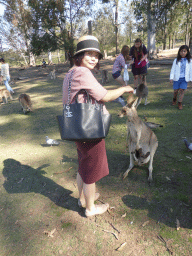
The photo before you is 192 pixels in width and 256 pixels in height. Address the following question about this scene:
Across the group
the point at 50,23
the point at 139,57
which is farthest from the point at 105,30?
the point at 139,57

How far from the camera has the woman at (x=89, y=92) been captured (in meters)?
1.39

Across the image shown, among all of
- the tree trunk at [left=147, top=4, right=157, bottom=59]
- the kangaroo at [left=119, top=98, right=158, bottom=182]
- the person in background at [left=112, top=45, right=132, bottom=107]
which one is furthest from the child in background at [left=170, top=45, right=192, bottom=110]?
the tree trunk at [left=147, top=4, right=157, bottom=59]

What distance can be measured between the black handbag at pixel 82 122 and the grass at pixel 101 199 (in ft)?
3.53

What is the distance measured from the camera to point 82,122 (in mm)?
1385

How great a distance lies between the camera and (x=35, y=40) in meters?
13.3

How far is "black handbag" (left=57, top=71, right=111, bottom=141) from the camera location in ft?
4.55

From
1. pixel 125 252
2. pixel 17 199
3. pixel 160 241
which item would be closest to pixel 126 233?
pixel 125 252

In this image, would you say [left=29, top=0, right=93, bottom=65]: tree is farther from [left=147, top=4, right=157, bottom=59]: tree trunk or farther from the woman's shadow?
the woman's shadow

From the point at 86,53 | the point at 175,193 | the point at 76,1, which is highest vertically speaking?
the point at 76,1

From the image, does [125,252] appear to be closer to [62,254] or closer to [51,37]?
[62,254]

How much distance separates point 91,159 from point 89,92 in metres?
0.60

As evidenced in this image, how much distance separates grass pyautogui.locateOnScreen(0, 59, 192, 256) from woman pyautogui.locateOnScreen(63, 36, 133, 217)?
348 mm

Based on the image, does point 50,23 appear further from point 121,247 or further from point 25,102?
point 121,247

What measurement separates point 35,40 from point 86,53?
45.3 ft
